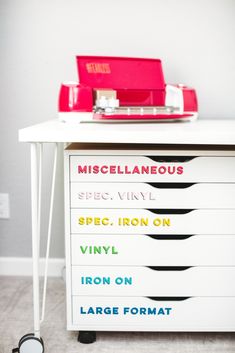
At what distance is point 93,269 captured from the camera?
1.29m

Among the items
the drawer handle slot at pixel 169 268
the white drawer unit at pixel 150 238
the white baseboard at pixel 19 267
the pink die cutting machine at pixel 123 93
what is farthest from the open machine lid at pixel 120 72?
the white baseboard at pixel 19 267

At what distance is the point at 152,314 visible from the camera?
1.32 metres

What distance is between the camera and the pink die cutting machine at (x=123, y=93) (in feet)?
4.53

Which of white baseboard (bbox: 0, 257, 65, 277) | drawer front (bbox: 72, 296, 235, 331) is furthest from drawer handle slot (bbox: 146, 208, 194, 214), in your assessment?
white baseboard (bbox: 0, 257, 65, 277)

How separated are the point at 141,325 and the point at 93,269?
22 centimetres

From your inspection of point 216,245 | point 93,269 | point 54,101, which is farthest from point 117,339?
point 54,101

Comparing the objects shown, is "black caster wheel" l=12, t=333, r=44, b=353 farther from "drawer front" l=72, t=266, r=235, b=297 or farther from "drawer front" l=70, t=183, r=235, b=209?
"drawer front" l=70, t=183, r=235, b=209

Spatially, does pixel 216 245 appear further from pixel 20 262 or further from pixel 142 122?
pixel 20 262

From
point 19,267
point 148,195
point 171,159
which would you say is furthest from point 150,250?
point 19,267

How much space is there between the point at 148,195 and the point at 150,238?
125 mm

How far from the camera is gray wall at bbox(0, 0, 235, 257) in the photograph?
64.9 inches

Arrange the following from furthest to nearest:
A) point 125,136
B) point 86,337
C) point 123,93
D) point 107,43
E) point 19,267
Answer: point 19,267, point 107,43, point 123,93, point 86,337, point 125,136

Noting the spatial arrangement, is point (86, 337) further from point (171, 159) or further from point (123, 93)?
point (123, 93)

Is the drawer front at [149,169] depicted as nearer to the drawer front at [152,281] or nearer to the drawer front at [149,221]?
the drawer front at [149,221]
